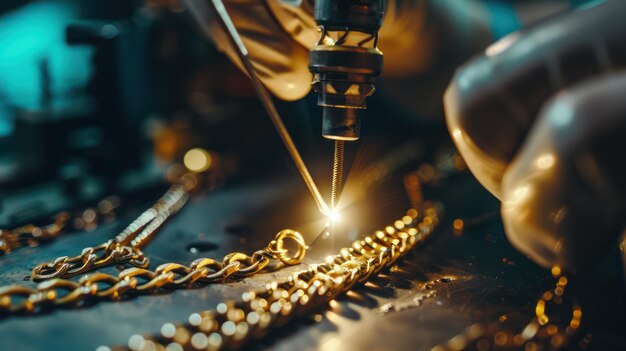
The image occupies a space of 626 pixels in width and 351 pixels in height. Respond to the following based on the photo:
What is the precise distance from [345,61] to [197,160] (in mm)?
860

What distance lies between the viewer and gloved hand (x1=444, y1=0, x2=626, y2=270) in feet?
1.61

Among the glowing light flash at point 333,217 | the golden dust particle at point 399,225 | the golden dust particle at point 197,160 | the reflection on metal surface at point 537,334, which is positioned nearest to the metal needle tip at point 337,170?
the glowing light flash at point 333,217

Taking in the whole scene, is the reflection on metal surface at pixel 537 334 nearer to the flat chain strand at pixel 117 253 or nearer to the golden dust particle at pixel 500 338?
the golden dust particle at pixel 500 338

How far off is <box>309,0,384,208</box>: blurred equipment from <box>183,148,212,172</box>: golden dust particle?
72 cm

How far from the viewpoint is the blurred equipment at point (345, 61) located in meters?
0.64

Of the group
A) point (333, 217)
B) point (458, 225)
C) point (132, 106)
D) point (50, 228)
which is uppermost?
point (132, 106)

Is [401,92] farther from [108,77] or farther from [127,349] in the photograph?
[127,349]

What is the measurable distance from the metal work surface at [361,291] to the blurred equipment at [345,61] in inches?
8.7

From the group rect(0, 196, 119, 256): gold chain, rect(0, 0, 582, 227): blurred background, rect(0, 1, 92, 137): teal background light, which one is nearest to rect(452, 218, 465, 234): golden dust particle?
rect(0, 0, 582, 227): blurred background

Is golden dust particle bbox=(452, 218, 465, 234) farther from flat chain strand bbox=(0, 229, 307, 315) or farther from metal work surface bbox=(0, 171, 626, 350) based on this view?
flat chain strand bbox=(0, 229, 307, 315)

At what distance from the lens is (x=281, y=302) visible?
0.67 metres

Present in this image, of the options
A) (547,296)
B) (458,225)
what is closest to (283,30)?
(458,225)

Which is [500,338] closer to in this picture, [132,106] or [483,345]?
[483,345]

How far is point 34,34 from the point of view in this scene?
1372 mm
